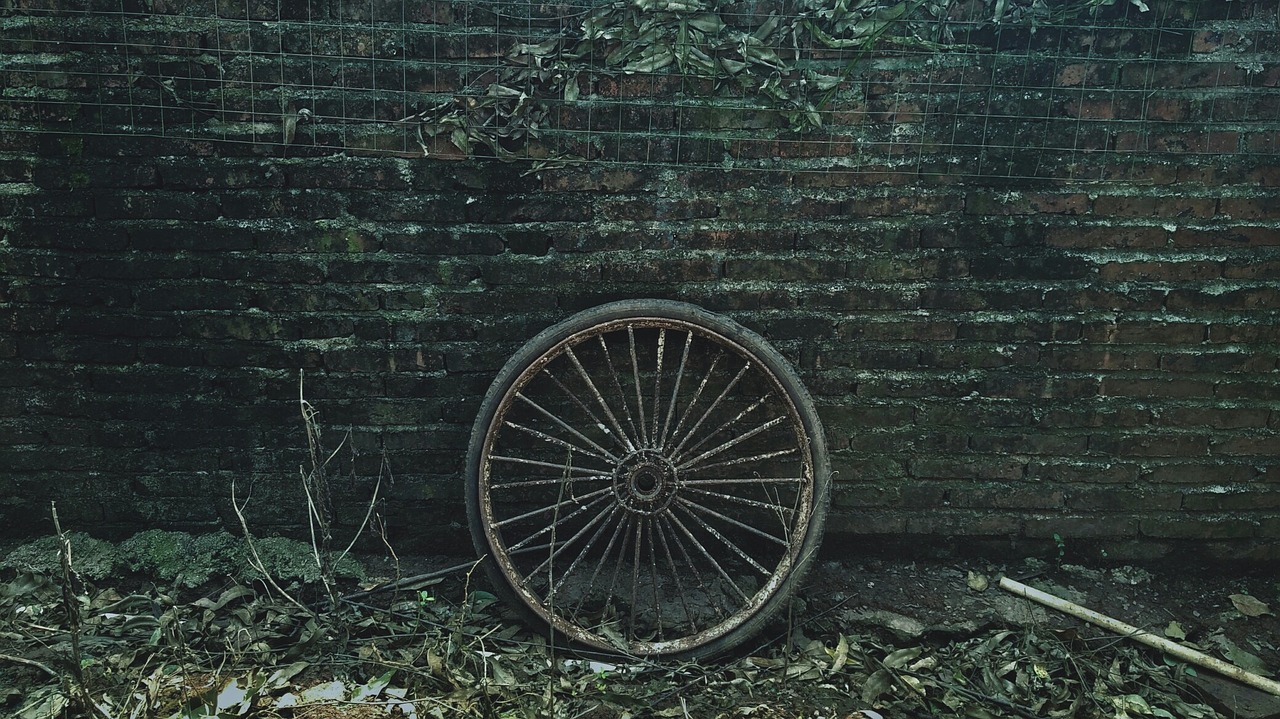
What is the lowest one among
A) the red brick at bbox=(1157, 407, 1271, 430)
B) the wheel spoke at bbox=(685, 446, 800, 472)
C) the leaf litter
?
the leaf litter

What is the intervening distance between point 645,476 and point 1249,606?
2400mm

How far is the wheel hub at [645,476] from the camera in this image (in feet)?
9.71

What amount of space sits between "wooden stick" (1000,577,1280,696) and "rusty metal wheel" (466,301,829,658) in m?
0.89

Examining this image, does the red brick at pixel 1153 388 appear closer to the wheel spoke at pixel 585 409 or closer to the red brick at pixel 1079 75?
the red brick at pixel 1079 75

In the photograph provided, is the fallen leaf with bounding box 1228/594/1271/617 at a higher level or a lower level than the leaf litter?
higher

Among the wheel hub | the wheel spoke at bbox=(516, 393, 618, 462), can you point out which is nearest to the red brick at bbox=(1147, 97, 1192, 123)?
the wheel hub

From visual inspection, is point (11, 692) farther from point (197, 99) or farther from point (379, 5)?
point (379, 5)

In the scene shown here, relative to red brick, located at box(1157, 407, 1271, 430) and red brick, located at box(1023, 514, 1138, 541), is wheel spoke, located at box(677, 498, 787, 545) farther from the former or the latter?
red brick, located at box(1157, 407, 1271, 430)

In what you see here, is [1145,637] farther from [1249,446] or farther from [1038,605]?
[1249,446]

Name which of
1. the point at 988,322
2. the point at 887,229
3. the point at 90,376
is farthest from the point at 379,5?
the point at 988,322

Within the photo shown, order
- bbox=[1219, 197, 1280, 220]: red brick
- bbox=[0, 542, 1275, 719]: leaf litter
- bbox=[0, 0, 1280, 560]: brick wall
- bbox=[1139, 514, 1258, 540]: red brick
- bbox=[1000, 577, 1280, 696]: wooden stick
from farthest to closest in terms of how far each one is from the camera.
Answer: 1. bbox=[1139, 514, 1258, 540]: red brick
2. bbox=[1219, 197, 1280, 220]: red brick
3. bbox=[0, 0, 1280, 560]: brick wall
4. bbox=[1000, 577, 1280, 696]: wooden stick
5. bbox=[0, 542, 1275, 719]: leaf litter

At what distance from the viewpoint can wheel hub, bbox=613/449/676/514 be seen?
2961 mm

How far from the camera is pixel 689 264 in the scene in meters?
3.02

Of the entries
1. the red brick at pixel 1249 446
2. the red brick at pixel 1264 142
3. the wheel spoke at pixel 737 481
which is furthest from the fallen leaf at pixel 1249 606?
the wheel spoke at pixel 737 481
